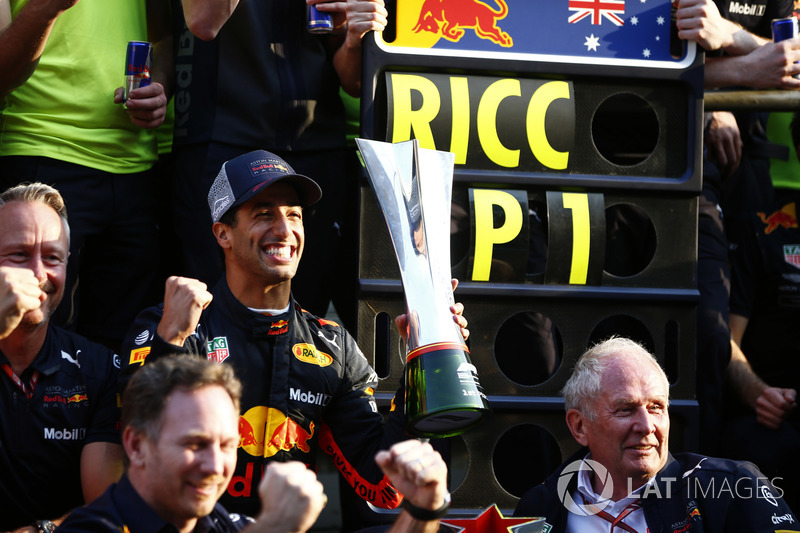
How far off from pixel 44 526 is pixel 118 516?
72 centimetres

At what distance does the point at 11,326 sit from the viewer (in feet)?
8.86

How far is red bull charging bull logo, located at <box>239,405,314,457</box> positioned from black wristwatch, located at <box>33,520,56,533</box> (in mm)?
612

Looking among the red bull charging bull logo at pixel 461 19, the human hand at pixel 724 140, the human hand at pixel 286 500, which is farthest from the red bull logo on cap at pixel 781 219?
the human hand at pixel 286 500

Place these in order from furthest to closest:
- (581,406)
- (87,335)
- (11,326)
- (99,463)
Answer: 1. (87,335)
2. (581,406)
3. (99,463)
4. (11,326)

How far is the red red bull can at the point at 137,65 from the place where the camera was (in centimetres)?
367

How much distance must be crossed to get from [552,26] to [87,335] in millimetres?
2049

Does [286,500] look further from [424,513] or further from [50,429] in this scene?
[50,429]

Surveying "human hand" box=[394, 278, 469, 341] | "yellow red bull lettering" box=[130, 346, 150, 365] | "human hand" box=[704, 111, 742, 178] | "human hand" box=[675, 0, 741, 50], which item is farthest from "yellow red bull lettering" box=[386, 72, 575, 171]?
"human hand" box=[704, 111, 742, 178]

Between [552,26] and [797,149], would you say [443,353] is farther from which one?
[797,149]

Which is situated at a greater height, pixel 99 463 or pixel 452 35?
pixel 452 35

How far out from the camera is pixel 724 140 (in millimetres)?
4543

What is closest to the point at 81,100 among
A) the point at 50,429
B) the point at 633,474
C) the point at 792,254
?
the point at 50,429

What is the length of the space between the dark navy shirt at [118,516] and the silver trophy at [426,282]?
83 cm

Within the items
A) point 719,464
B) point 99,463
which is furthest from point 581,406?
point 99,463
